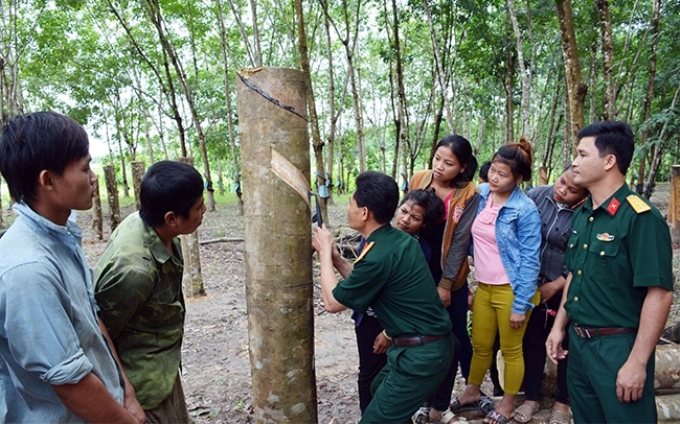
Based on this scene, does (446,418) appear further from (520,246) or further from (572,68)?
(572,68)

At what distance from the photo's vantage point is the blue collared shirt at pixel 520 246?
266 centimetres

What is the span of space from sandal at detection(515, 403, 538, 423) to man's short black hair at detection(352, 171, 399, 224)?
5.45 ft

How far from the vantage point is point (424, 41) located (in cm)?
1670

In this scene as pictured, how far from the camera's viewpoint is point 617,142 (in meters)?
2.06

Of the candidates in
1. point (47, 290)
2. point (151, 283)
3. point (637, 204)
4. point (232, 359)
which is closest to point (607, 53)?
point (637, 204)

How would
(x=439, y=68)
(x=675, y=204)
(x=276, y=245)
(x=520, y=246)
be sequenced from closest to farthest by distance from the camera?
(x=276, y=245), (x=520, y=246), (x=675, y=204), (x=439, y=68)

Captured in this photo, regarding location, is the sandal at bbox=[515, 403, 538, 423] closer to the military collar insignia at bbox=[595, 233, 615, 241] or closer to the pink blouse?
the pink blouse

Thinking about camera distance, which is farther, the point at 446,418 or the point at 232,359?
the point at 232,359

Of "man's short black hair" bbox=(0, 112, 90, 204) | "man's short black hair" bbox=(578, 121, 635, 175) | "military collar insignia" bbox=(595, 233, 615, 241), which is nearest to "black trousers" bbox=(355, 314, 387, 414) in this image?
"military collar insignia" bbox=(595, 233, 615, 241)

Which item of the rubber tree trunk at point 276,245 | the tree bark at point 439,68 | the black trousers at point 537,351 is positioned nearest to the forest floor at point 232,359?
the black trousers at point 537,351

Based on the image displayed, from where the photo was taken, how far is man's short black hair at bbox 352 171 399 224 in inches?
87.7

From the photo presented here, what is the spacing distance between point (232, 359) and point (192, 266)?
191cm

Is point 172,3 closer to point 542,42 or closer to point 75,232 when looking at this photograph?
point 542,42

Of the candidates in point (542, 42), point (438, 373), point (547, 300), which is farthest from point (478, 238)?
point (542, 42)
